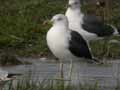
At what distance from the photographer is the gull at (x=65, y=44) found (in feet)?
36.7

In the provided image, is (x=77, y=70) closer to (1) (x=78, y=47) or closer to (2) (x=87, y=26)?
(1) (x=78, y=47)

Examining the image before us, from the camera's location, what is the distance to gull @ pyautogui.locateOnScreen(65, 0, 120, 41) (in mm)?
13539

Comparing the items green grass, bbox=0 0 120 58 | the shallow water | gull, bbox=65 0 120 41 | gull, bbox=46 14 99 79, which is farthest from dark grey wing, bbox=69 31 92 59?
gull, bbox=65 0 120 41

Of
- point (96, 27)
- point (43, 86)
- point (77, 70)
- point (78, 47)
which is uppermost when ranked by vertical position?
point (96, 27)

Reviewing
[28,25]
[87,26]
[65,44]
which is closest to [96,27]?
[87,26]

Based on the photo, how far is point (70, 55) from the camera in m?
11.4

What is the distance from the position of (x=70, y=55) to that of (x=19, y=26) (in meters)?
3.53

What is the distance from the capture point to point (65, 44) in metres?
11.2

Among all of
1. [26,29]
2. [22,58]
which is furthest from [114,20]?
[22,58]

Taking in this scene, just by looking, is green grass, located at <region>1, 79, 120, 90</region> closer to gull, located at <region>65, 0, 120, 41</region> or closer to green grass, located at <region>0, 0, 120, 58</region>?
green grass, located at <region>0, 0, 120, 58</region>

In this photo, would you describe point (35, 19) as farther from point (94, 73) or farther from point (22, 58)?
point (94, 73)

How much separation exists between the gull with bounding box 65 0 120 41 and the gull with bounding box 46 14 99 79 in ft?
5.42

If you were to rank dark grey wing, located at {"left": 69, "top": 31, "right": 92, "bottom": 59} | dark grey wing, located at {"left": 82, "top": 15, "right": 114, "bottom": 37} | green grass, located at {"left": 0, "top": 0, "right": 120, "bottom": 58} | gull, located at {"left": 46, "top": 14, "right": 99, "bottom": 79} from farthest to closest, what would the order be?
dark grey wing, located at {"left": 82, "top": 15, "right": 114, "bottom": 37}, green grass, located at {"left": 0, "top": 0, "right": 120, "bottom": 58}, dark grey wing, located at {"left": 69, "top": 31, "right": 92, "bottom": 59}, gull, located at {"left": 46, "top": 14, "right": 99, "bottom": 79}

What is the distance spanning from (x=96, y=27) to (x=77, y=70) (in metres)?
2.33
